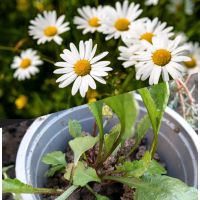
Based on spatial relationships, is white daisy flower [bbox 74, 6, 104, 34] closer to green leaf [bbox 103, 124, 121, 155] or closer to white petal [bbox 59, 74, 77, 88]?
white petal [bbox 59, 74, 77, 88]

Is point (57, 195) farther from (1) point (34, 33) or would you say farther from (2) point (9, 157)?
(1) point (34, 33)

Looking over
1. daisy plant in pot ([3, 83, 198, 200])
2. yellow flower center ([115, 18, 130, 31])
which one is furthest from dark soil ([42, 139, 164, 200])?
yellow flower center ([115, 18, 130, 31])

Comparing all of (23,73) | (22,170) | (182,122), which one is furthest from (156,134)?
(23,73)

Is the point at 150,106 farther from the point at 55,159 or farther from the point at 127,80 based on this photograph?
the point at 127,80

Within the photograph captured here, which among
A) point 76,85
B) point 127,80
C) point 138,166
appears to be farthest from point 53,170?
point 127,80

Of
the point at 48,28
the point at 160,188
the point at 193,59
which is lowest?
the point at 160,188
